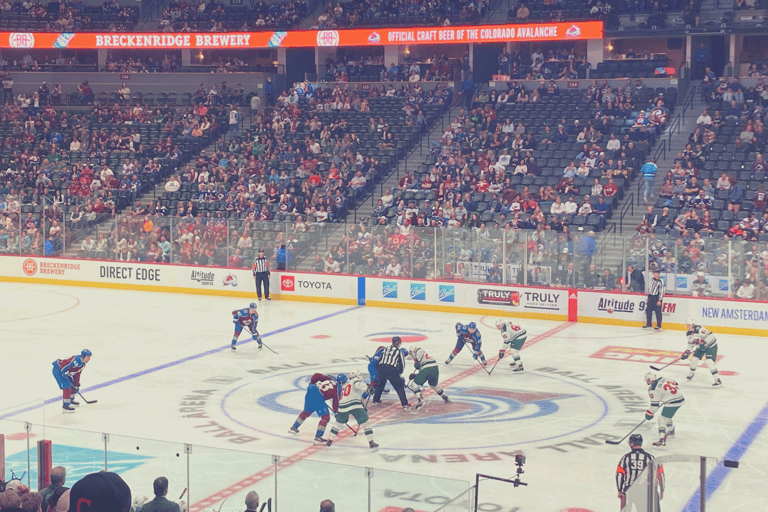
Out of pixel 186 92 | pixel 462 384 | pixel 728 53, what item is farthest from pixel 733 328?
pixel 186 92

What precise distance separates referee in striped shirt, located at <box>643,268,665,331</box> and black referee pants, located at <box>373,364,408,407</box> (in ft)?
28.6

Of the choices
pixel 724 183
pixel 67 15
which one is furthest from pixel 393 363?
pixel 67 15

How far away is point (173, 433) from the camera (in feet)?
48.0

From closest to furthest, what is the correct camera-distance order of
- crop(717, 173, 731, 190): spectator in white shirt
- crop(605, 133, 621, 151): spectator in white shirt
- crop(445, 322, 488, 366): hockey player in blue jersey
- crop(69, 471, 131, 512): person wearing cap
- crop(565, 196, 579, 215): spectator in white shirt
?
crop(69, 471, 131, 512): person wearing cap, crop(445, 322, 488, 366): hockey player in blue jersey, crop(717, 173, 731, 190): spectator in white shirt, crop(565, 196, 579, 215): spectator in white shirt, crop(605, 133, 621, 151): spectator in white shirt

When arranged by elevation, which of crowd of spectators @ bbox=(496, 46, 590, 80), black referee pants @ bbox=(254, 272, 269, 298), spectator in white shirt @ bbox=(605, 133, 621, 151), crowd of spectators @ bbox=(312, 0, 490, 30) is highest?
crowd of spectators @ bbox=(312, 0, 490, 30)

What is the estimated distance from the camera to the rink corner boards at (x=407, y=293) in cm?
2302

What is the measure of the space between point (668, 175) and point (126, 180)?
1788 centimetres

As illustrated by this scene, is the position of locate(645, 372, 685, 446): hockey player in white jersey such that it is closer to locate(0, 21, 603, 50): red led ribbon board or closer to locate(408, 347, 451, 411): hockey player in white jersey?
locate(408, 347, 451, 411): hockey player in white jersey

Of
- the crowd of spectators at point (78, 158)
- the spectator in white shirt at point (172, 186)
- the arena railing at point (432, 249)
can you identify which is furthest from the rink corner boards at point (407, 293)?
the spectator in white shirt at point (172, 186)

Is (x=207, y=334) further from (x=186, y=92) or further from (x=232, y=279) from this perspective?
(x=186, y=92)

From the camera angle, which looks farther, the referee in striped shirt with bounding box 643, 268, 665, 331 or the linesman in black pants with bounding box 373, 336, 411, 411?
the referee in striped shirt with bounding box 643, 268, 665, 331

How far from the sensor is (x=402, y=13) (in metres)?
38.8

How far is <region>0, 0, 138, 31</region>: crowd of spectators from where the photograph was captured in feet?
143

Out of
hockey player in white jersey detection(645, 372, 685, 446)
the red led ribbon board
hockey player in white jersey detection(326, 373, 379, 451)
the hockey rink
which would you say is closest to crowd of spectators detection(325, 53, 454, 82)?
the red led ribbon board
